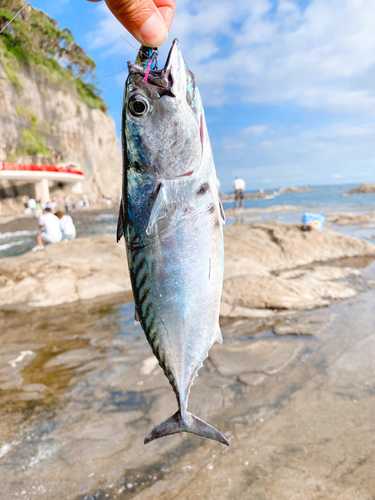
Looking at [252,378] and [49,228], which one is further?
[49,228]

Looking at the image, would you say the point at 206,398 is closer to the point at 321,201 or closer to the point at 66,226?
the point at 66,226

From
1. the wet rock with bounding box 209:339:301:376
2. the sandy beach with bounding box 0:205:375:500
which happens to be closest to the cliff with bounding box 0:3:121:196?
the sandy beach with bounding box 0:205:375:500

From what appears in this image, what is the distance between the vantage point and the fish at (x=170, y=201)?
1473mm

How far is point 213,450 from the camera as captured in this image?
312cm

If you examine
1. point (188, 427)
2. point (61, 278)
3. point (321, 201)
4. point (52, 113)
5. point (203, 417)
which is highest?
point (52, 113)

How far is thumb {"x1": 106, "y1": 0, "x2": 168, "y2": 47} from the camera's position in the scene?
1.54 meters

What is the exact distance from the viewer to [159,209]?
149cm

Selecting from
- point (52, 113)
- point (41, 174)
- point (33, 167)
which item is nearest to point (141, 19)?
point (33, 167)

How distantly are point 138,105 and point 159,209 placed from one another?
45 centimetres

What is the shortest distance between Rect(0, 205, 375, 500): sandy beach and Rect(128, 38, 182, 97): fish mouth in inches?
112

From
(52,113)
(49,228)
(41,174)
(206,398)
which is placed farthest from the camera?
(52,113)

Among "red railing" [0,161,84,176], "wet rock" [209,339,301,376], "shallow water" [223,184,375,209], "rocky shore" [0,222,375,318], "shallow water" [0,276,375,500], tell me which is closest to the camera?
Answer: "shallow water" [0,276,375,500]

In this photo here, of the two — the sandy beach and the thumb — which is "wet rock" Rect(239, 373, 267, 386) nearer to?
the sandy beach

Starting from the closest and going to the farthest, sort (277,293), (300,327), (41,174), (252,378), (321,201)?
(252,378)
(300,327)
(277,293)
(41,174)
(321,201)
